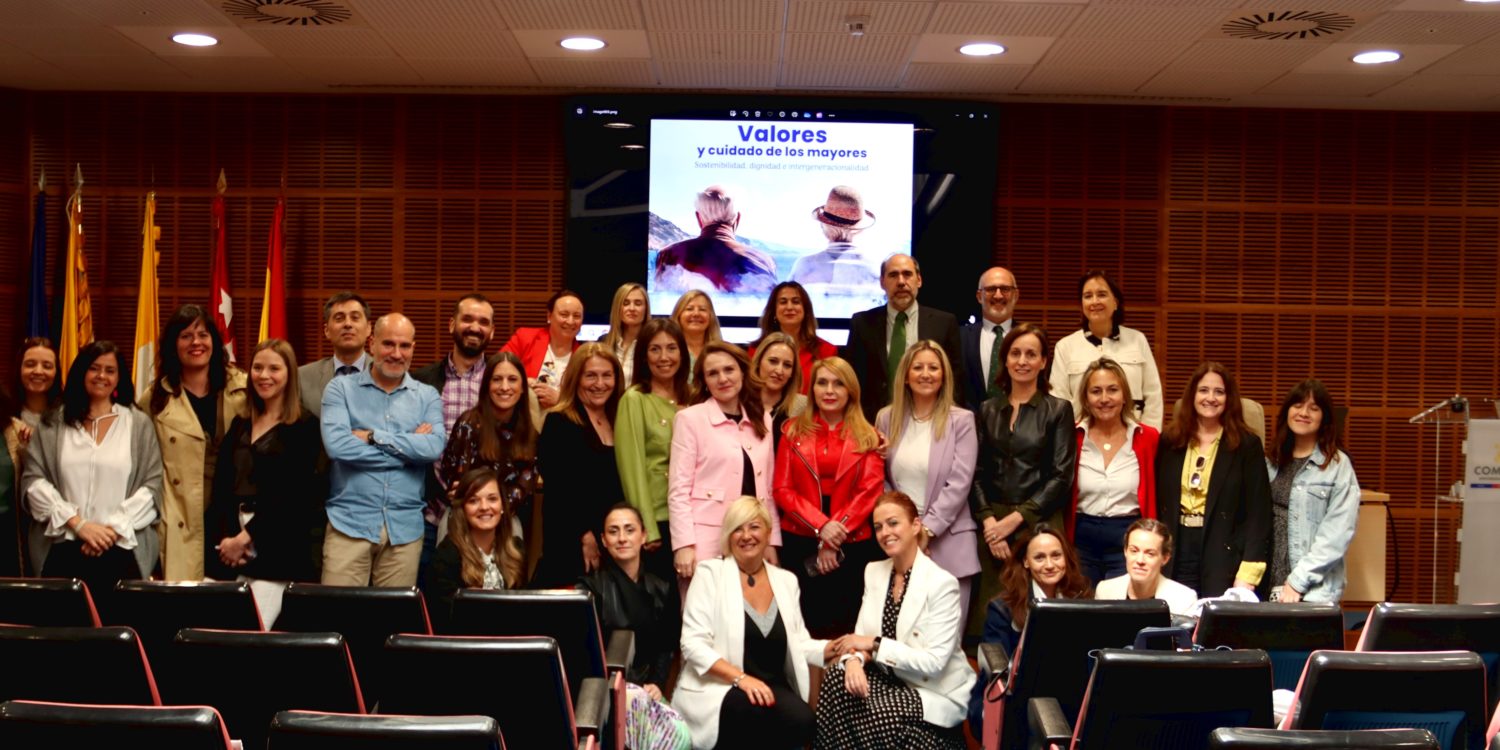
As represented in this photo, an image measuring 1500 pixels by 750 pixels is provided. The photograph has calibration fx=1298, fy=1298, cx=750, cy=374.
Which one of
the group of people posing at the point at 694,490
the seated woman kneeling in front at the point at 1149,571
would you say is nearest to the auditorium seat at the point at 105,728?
the group of people posing at the point at 694,490

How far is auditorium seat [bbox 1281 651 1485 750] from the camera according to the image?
281cm

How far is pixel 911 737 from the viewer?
4.27 m

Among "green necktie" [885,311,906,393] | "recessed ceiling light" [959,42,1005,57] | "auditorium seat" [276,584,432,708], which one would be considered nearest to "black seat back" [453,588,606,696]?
"auditorium seat" [276,584,432,708]

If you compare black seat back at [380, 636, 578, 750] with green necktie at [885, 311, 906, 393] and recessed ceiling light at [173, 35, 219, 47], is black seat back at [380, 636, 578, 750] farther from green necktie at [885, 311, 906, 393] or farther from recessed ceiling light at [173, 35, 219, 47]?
recessed ceiling light at [173, 35, 219, 47]

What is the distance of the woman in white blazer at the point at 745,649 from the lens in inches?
169

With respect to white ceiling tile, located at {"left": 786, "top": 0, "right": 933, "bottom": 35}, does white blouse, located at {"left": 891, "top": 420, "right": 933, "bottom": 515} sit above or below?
below

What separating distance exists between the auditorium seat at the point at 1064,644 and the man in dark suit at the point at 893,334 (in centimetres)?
212

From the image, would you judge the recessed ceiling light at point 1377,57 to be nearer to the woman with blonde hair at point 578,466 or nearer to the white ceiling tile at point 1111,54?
the white ceiling tile at point 1111,54

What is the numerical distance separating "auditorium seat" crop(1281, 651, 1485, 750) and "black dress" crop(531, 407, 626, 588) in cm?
261

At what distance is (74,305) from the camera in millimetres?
7496

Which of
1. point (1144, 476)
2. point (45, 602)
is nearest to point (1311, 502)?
point (1144, 476)

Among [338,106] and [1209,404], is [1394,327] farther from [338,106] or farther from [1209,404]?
[338,106]

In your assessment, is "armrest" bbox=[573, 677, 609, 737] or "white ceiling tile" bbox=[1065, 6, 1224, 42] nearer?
"armrest" bbox=[573, 677, 609, 737]

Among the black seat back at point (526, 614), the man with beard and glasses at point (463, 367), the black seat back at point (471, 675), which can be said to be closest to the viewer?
the black seat back at point (471, 675)
